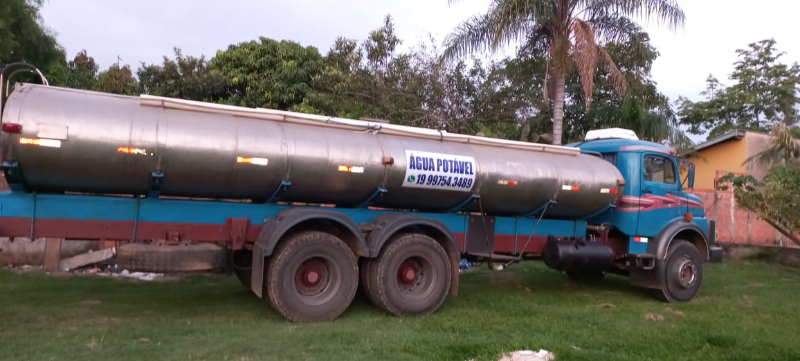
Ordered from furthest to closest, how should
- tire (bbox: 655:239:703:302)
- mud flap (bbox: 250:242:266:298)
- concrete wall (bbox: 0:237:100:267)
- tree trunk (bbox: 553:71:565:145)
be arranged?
tree trunk (bbox: 553:71:565:145), concrete wall (bbox: 0:237:100:267), tire (bbox: 655:239:703:302), mud flap (bbox: 250:242:266:298)

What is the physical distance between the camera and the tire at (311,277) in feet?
23.2

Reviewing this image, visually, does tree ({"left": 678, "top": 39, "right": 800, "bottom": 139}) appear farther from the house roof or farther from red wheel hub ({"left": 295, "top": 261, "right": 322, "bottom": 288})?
red wheel hub ({"left": 295, "top": 261, "right": 322, "bottom": 288})

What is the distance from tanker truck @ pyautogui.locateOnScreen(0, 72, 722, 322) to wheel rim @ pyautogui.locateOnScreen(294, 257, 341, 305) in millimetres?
17

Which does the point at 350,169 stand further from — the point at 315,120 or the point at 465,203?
the point at 465,203

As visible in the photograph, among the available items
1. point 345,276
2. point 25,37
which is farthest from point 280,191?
point 25,37

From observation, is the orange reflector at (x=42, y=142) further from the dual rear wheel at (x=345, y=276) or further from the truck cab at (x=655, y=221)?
the truck cab at (x=655, y=221)

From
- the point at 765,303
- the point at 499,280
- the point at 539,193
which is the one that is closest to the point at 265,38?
the point at 499,280

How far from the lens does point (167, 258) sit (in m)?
6.59

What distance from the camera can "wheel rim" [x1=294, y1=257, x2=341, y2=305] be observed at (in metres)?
7.34

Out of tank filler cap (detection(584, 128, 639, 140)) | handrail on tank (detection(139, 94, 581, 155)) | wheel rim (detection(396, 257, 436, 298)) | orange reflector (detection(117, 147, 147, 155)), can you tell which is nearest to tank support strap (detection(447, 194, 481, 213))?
handrail on tank (detection(139, 94, 581, 155))

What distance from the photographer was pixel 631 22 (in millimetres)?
13719

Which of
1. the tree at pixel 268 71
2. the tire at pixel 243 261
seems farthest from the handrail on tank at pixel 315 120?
the tree at pixel 268 71

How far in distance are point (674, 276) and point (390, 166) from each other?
525 centimetres

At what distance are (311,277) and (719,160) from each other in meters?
19.0
